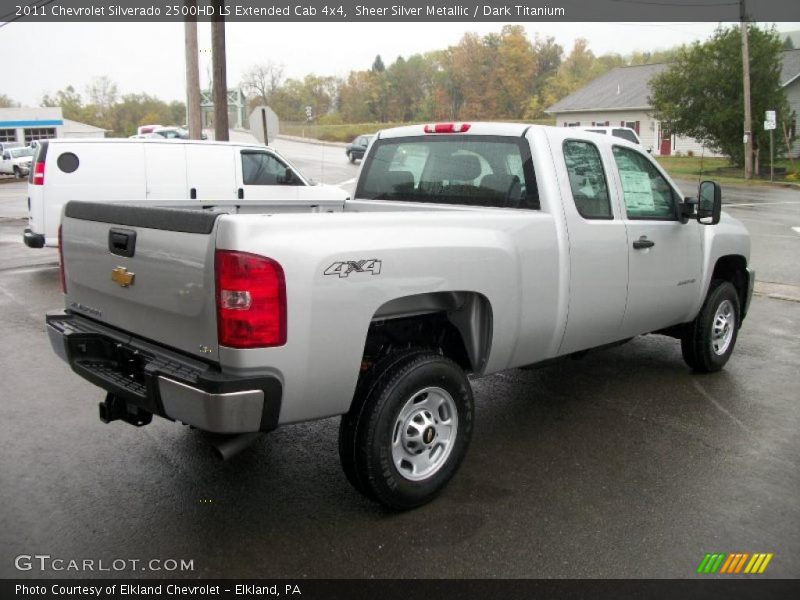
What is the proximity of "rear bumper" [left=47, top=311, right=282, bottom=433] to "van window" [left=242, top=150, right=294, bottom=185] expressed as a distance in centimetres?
907

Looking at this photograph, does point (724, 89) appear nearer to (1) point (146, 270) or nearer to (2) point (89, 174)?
(2) point (89, 174)

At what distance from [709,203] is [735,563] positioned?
2.88m

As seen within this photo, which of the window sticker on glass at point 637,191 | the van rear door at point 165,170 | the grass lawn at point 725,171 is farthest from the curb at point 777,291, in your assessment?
the grass lawn at point 725,171

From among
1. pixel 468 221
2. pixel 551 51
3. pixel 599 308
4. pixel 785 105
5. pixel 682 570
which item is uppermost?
pixel 551 51

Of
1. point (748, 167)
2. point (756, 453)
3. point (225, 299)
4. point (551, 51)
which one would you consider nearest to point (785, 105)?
point (748, 167)

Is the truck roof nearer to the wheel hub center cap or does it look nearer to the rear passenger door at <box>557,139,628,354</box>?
the rear passenger door at <box>557,139,628,354</box>

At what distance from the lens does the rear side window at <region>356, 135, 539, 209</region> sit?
15.1 ft

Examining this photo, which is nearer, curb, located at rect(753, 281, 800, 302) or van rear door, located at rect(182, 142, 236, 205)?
curb, located at rect(753, 281, 800, 302)

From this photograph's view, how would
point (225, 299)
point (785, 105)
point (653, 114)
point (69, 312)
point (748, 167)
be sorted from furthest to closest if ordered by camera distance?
point (653, 114), point (785, 105), point (748, 167), point (69, 312), point (225, 299)

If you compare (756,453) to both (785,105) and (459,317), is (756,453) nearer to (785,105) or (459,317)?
(459,317)

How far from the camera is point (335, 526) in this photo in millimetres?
3658

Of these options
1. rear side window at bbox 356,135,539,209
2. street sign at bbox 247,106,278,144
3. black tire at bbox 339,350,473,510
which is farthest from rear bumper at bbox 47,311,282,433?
street sign at bbox 247,106,278,144

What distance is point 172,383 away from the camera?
3.21 metres

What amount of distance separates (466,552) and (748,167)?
3522 centimetres
